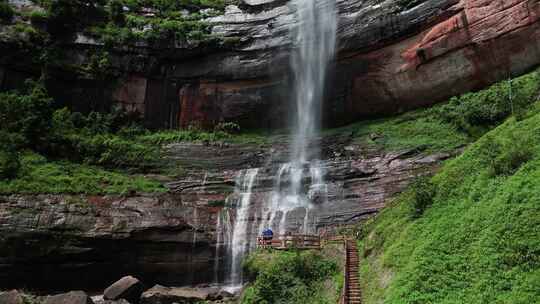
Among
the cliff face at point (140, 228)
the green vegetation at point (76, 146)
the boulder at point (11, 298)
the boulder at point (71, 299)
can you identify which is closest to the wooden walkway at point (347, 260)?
the cliff face at point (140, 228)

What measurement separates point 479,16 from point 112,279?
24481mm

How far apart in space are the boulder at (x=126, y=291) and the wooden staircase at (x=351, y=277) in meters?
9.64

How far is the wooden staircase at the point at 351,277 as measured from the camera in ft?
42.1

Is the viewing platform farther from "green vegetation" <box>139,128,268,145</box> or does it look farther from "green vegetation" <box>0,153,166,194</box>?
"green vegetation" <box>139,128,268,145</box>

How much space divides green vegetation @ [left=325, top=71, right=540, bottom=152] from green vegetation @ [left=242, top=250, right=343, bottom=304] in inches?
467

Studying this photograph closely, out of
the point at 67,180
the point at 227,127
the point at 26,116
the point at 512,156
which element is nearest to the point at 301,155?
the point at 227,127

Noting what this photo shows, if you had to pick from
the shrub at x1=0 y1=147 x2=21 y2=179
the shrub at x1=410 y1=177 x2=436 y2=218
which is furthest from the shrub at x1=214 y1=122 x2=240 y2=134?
the shrub at x1=410 y1=177 x2=436 y2=218

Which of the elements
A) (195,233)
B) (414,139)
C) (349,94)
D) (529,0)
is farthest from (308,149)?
(529,0)

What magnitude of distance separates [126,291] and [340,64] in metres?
20.6

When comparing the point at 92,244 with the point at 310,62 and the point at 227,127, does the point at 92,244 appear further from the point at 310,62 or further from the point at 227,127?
the point at 310,62

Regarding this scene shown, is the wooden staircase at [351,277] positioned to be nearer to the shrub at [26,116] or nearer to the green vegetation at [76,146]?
the green vegetation at [76,146]

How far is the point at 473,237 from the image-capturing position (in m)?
11.5

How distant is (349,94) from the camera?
32.4 metres

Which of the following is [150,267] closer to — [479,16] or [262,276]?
[262,276]
